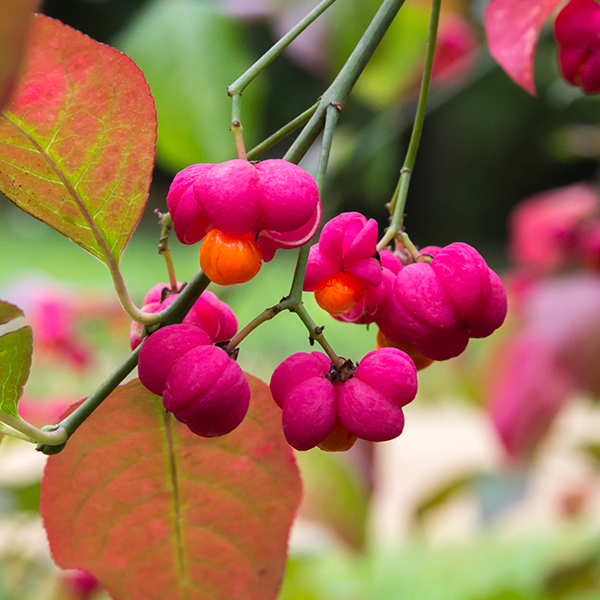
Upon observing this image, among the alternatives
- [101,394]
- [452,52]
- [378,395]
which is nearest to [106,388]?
[101,394]

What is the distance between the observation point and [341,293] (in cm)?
29

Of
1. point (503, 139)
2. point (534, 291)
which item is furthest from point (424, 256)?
point (503, 139)

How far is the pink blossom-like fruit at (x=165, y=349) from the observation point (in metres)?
0.26

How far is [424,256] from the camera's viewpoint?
12.3 inches

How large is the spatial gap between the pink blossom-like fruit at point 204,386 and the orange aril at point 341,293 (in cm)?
5

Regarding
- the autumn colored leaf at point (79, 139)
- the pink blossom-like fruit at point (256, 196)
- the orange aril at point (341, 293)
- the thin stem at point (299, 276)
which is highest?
the autumn colored leaf at point (79, 139)

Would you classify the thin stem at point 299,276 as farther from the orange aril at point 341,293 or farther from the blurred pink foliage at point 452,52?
the blurred pink foliage at point 452,52

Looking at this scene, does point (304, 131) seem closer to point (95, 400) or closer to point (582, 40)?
point (95, 400)

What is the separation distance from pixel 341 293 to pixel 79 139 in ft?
0.39

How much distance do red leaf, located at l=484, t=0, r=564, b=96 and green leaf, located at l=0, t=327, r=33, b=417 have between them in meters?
0.32

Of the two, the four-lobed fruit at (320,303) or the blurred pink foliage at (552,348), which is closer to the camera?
the four-lobed fruit at (320,303)

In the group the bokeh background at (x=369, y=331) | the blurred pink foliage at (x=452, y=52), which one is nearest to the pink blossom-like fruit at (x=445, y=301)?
the bokeh background at (x=369, y=331)

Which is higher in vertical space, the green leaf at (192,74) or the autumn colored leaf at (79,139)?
the autumn colored leaf at (79,139)

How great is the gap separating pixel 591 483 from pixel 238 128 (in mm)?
1846
